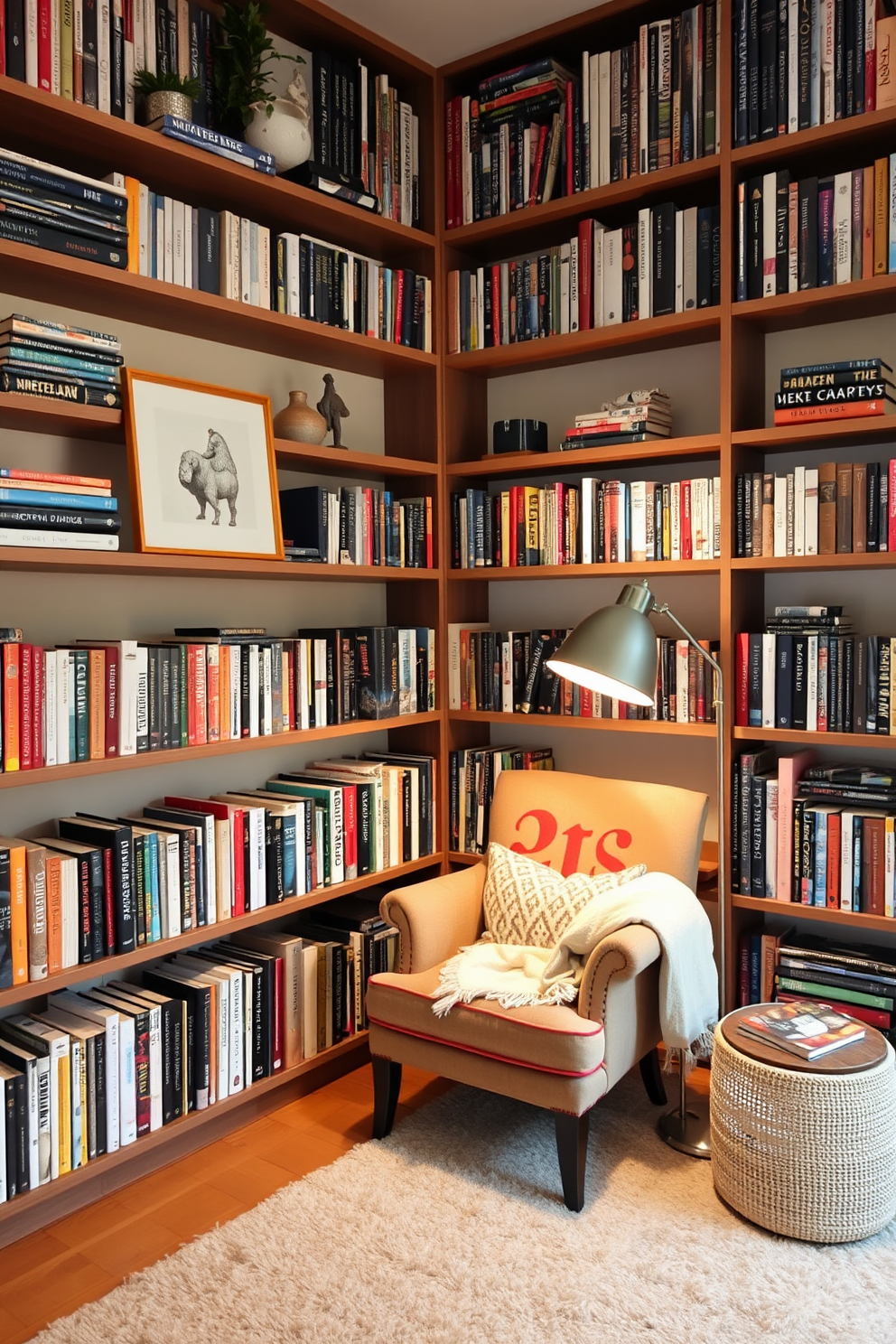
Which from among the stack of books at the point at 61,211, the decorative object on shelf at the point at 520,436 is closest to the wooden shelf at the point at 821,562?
→ the decorative object on shelf at the point at 520,436

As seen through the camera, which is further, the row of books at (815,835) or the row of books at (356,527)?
the row of books at (356,527)

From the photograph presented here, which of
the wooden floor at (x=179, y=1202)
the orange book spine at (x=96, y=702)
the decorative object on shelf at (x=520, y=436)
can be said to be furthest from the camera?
the decorative object on shelf at (x=520, y=436)

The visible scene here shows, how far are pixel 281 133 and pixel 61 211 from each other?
2.37 feet

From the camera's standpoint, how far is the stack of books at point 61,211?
2182mm

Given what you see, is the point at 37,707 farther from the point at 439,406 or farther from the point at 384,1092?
the point at 439,406

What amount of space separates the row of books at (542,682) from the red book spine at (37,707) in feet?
4.28

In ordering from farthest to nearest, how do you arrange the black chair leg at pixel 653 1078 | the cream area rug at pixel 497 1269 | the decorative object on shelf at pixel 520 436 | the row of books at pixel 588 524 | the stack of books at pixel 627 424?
the decorative object on shelf at pixel 520 436
the stack of books at pixel 627 424
the row of books at pixel 588 524
the black chair leg at pixel 653 1078
the cream area rug at pixel 497 1269

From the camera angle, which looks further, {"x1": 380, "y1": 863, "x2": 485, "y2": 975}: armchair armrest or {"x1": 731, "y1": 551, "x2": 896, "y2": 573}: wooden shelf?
{"x1": 380, "y1": 863, "x2": 485, "y2": 975}: armchair armrest

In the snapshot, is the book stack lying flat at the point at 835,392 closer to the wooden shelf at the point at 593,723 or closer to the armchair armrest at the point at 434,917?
the wooden shelf at the point at 593,723

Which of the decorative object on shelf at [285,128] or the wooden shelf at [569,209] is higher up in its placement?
the decorative object on shelf at [285,128]

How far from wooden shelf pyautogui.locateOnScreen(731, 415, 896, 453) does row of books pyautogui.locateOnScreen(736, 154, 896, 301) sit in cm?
35

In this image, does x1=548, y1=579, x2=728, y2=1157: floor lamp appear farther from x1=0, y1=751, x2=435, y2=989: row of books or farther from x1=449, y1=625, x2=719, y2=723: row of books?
x1=0, y1=751, x2=435, y2=989: row of books

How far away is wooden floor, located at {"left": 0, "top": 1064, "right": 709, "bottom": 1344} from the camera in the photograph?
210cm

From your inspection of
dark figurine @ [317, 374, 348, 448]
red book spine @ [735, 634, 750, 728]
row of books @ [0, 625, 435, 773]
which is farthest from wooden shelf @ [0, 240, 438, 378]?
red book spine @ [735, 634, 750, 728]
